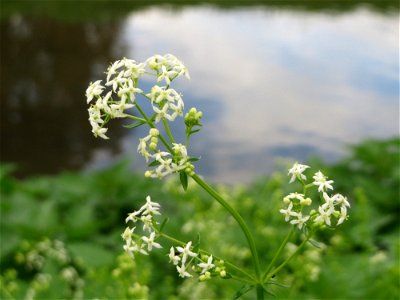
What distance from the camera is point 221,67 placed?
47.9ft

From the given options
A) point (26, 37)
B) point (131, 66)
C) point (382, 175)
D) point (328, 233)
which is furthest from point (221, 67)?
point (131, 66)

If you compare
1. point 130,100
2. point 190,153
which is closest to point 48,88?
point 190,153

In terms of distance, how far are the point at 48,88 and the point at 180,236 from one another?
31.5 feet

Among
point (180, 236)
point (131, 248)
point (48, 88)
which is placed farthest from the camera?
point (48, 88)

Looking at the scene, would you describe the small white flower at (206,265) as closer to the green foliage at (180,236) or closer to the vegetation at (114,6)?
the green foliage at (180,236)

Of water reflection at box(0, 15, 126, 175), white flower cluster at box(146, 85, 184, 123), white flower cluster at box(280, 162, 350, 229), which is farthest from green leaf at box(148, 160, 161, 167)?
water reflection at box(0, 15, 126, 175)

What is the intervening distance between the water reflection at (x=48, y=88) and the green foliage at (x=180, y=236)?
12.4 feet

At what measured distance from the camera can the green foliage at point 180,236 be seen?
373cm

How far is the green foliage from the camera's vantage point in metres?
3.73

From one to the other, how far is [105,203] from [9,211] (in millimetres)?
1148

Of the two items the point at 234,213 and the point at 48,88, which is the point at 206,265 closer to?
the point at 234,213

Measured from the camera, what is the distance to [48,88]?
45.1 ft

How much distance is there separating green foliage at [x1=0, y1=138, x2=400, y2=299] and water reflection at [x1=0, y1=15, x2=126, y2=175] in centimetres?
379

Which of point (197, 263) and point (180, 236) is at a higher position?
point (197, 263)
